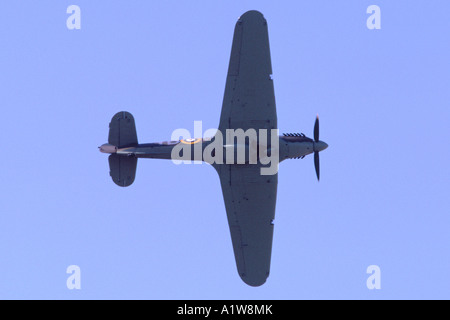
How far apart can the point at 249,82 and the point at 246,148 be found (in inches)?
109

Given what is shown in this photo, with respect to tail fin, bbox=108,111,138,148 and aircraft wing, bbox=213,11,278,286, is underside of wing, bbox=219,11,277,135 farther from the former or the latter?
tail fin, bbox=108,111,138,148

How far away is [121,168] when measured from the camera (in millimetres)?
34656

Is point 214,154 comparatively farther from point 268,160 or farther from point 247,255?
point 247,255

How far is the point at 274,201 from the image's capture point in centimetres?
3506

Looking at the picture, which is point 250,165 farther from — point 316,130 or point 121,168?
point 121,168

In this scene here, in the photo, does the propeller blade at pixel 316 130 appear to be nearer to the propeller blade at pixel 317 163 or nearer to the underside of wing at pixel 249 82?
the propeller blade at pixel 317 163

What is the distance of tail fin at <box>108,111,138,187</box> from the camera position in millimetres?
34531

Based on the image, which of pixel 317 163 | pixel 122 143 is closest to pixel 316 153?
pixel 317 163

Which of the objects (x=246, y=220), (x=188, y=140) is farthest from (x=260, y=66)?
(x=246, y=220)

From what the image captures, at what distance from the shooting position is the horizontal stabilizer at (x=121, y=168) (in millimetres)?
34625

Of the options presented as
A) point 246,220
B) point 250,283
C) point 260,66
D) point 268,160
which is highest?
point 260,66

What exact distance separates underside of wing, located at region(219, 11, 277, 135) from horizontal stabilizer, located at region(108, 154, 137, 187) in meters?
4.07

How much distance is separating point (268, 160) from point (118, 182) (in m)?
6.30

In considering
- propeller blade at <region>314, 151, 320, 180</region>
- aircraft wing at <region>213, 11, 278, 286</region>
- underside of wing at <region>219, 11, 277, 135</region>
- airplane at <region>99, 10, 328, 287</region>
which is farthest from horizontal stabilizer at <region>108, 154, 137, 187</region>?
propeller blade at <region>314, 151, 320, 180</region>
